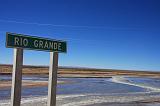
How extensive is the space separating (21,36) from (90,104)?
364 inches

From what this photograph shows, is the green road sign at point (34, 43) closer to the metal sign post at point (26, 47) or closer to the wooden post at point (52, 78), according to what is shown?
the metal sign post at point (26, 47)

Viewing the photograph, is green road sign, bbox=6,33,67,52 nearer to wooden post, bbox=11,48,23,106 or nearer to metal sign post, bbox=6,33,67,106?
metal sign post, bbox=6,33,67,106

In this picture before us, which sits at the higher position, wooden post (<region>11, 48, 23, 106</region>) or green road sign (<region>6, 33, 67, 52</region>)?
green road sign (<region>6, 33, 67, 52</region>)

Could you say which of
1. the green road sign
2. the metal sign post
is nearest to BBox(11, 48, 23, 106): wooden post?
the metal sign post

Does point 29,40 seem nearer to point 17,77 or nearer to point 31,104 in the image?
point 17,77

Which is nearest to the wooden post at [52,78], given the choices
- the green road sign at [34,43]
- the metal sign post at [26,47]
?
the metal sign post at [26,47]

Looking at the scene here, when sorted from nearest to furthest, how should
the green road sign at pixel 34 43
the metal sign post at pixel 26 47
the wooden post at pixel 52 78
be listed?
the green road sign at pixel 34 43 < the metal sign post at pixel 26 47 < the wooden post at pixel 52 78

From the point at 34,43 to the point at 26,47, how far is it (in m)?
0.25

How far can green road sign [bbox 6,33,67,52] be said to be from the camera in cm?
727

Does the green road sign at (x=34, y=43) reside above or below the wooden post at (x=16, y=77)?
above

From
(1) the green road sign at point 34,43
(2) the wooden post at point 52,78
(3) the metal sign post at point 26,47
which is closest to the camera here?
(1) the green road sign at point 34,43

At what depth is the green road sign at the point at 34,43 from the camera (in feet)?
23.9

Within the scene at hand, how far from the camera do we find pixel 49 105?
8391 millimetres

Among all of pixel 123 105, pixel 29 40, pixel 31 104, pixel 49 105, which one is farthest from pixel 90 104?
pixel 29 40
